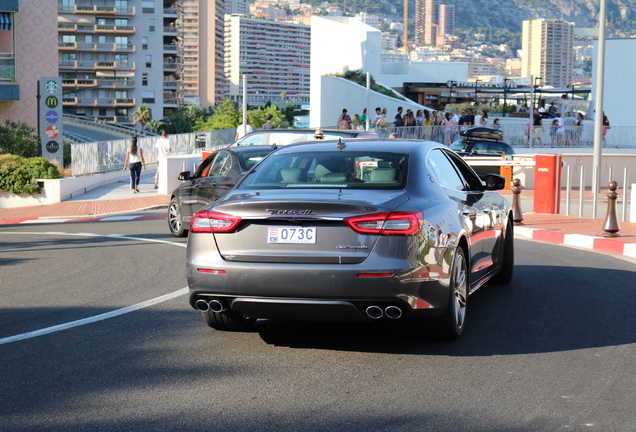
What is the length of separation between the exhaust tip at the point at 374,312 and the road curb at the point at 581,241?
7959 mm

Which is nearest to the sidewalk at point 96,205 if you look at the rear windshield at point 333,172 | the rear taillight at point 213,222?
the rear windshield at point 333,172

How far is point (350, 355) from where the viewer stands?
6242 mm

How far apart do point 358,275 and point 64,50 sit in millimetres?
120248

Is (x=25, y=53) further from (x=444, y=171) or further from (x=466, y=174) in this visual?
(x=444, y=171)

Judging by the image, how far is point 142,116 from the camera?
387 ft

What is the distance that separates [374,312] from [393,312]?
0.45 ft

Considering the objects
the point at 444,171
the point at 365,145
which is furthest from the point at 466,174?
the point at 365,145

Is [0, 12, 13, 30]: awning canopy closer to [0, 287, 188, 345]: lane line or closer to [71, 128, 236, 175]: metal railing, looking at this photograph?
[71, 128, 236, 175]: metal railing

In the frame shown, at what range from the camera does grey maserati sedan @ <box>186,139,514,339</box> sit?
5863mm

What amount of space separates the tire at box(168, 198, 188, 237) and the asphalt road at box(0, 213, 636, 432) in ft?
16.8

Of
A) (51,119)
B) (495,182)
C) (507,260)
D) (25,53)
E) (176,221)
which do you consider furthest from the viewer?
(25,53)

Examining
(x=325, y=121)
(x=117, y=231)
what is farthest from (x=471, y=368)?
(x=325, y=121)

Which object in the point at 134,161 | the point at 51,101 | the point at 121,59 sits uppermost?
the point at 121,59

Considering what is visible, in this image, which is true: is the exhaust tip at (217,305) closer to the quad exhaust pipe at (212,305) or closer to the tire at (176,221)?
the quad exhaust pipe at (212,305)
